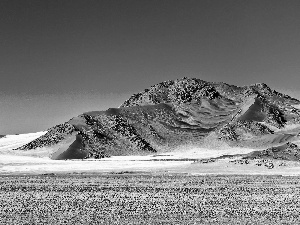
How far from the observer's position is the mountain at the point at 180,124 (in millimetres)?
107062

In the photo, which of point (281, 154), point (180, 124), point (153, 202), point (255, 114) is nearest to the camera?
point (153, 202)

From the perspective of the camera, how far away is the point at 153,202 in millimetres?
31859

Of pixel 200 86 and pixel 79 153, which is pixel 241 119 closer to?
pixel 200 86

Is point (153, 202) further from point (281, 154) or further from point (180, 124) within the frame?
point (180, 124)

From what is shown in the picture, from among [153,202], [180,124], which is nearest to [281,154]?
[180,124]

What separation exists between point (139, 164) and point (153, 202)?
1963 inches

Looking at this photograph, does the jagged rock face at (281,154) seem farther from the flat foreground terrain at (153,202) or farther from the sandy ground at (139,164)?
the flat foreground terrain at (153,202)

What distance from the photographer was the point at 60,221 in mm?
24344

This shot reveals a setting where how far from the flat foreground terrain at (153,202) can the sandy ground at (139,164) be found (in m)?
19.6

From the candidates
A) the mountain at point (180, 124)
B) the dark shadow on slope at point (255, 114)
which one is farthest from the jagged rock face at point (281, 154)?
the dark shadow on slope at point (255, 114)

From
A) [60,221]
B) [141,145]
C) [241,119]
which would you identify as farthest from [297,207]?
[241,119]

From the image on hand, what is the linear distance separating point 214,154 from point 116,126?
935 inches

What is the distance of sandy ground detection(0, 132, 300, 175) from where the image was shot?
2635 inches

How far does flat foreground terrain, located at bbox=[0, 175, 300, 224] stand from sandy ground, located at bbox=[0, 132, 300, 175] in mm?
19577
